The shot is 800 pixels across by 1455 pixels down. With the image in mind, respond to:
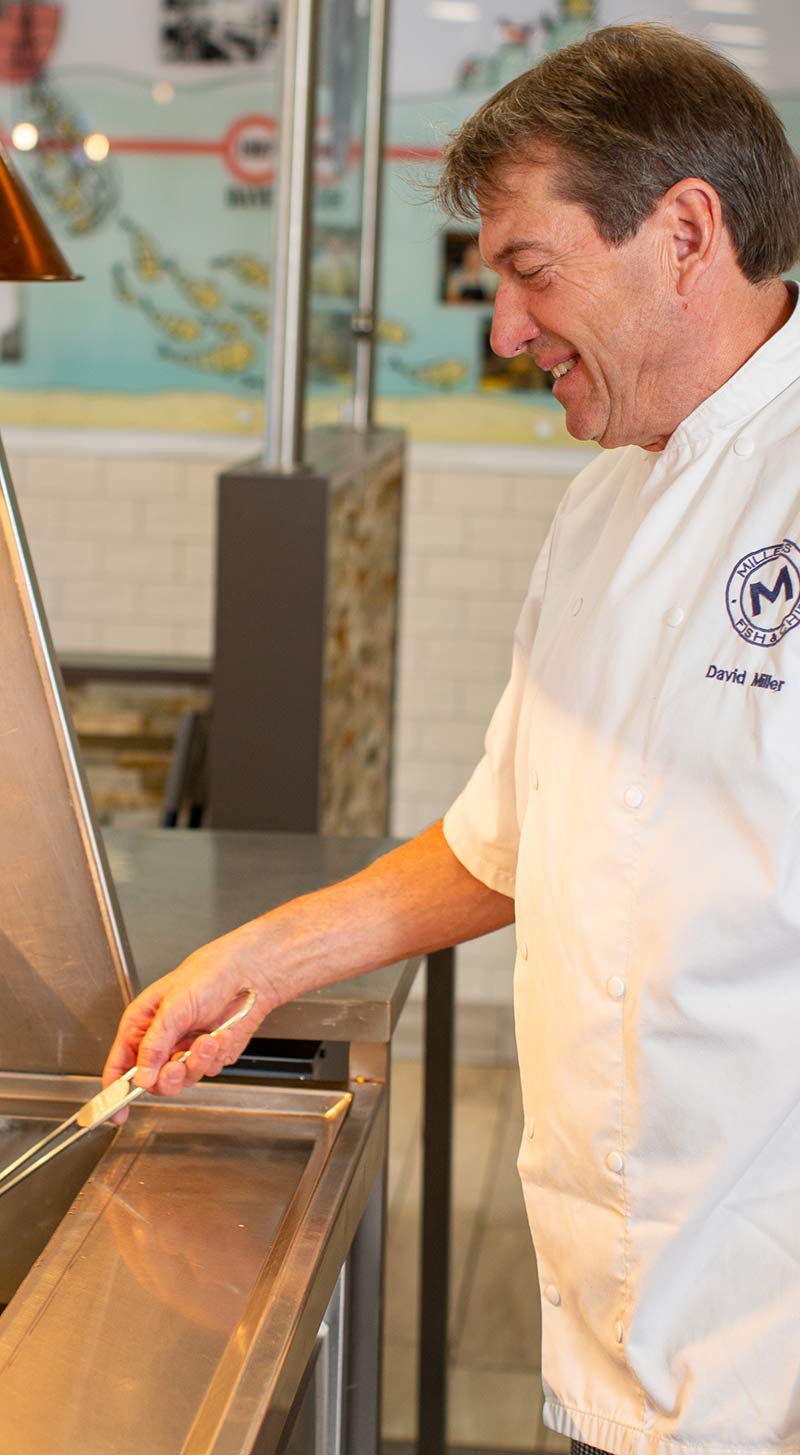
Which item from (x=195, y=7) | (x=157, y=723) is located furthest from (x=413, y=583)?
(x=195, y=7)

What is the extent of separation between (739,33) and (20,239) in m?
3.94

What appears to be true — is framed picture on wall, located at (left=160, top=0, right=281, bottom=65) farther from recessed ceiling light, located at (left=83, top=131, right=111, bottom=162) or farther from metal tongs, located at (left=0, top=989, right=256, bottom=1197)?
metal tongs, located at (left=0, top=989, right=256, bottom=1197)

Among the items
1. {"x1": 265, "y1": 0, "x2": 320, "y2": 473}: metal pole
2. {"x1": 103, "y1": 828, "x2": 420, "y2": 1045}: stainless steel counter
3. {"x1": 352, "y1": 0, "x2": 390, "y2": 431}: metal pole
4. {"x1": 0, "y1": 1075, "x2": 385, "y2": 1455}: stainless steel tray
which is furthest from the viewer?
{"x1": 352, "y1": 0, "x2": 390, "y2": 431}: metal pole

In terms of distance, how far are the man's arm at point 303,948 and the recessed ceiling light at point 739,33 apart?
4.01 metres

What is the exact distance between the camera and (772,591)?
4.37 feet

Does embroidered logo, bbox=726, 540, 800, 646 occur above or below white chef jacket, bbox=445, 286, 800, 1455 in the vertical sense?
above

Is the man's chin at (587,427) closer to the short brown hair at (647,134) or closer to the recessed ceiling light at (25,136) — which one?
the short brown hair at (647,134)

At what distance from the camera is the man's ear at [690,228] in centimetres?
133

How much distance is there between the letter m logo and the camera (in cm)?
132

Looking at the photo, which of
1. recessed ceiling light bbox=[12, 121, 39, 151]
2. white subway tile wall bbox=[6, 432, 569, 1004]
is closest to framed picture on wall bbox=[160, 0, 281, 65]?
recessed ceiling light bbox=[12, 121, 39, 151]

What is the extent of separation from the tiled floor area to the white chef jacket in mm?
1929

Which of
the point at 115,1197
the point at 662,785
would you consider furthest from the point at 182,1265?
the point at 662,785

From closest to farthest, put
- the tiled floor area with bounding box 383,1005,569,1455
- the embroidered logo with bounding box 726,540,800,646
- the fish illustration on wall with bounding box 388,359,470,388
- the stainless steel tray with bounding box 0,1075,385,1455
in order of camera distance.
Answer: the stainless steel tray with bounding box 0,1075,385,1455, the embroidered logo with bounding box 726,540,800,646, the tiled floor area with bounding box 383,1005,569,1455, the fish illustration on wall with bounding box 388,359,470,388

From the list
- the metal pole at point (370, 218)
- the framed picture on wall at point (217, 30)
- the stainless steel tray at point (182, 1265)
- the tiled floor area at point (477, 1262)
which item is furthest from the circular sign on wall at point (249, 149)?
the stainless steel tray at point (182, 1265)
